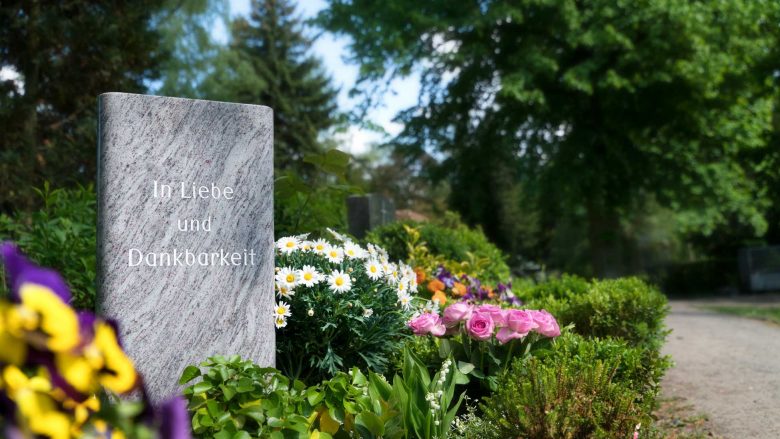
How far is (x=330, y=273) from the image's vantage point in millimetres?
4008

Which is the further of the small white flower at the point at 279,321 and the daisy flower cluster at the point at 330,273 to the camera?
the daisy flower cluster at the point at 330,273

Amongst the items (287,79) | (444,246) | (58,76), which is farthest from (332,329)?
(287,79)

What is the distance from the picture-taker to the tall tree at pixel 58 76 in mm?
11641

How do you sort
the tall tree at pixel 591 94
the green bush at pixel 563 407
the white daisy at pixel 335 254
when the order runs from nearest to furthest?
1. the green bush at pixel 563 407
2. the white daisy at pixel 335 254
3. the tall tree at pixel 591 94

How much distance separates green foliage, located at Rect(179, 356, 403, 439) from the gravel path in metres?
2.39

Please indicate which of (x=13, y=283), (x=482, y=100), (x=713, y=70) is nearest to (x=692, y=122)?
(x=713, y=70)

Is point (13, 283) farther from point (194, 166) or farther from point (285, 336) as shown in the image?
point (285, 336)

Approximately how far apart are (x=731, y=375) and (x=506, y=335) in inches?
130

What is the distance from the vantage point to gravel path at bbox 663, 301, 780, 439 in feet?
13.6

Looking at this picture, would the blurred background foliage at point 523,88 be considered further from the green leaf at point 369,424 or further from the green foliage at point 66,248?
the green leaf at point 369,424

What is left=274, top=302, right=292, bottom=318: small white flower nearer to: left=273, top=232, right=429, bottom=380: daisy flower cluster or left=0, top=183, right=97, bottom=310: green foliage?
left=273, top=232, right=429, bottom=380: daisy flower cluster

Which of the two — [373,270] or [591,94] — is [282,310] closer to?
[373,270]

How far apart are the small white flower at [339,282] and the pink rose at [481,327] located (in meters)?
0.81

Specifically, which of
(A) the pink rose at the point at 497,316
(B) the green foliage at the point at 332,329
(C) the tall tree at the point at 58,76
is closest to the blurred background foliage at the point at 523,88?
(C) the tall tree at the point at 58,76
